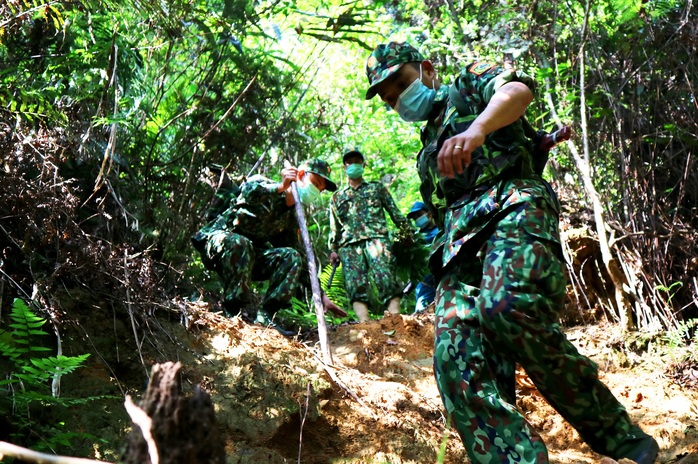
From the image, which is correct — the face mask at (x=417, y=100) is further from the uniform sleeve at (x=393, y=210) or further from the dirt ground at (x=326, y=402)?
the uniform sleeve at (x=393, y=210)

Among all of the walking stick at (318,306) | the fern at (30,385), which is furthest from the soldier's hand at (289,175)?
the fern at (30,385)

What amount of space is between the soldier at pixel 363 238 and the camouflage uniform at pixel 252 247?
5.96 feet

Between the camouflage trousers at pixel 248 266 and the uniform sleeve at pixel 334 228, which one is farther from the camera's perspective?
the uniform sleeve at pixel 334 228

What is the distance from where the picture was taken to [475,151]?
2799 millimetres

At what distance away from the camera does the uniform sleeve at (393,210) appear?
8594 mm

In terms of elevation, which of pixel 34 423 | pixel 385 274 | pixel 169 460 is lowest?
pixel 385 274

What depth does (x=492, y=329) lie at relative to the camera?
246cm

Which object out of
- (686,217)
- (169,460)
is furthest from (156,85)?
(169,460)

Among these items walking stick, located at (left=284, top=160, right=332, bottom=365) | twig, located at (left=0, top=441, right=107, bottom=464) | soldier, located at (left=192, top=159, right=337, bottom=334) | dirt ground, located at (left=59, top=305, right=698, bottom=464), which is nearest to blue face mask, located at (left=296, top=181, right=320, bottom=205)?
soldier, located at (left=192, top=159, right=337, bottom=334)

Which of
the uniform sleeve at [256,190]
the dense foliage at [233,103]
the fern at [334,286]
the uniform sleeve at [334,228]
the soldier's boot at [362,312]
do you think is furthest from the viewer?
the fern at [334,286]

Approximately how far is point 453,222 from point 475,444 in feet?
2.97

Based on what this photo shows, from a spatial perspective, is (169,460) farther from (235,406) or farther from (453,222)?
(235,406)

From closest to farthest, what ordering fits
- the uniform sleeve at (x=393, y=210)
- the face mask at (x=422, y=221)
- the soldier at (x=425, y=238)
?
the soldier at (x=425, y=238) → the uniform sleeve at (x=393, y=210) → the face mask at (x=422, y=221)

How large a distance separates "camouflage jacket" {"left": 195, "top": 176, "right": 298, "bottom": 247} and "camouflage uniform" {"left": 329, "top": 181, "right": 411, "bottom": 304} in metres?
1.91
